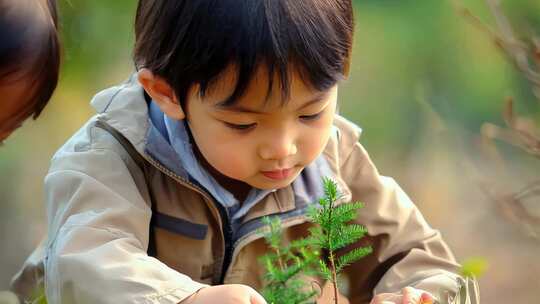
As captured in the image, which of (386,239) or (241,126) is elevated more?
(241,126)

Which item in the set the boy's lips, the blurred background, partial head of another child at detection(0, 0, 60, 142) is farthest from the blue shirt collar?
the blurred background

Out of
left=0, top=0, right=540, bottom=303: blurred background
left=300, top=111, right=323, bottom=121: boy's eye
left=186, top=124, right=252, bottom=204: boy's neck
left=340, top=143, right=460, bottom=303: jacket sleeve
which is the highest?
left=300, top=111, right=323, bottom=121: boy's eye

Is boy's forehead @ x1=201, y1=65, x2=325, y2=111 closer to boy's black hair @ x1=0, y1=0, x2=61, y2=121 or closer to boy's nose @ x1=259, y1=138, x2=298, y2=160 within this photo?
boy's nose @ x1=259, y1=138, x2=298, y2=160

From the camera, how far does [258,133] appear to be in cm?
185

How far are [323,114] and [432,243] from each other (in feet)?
1.41

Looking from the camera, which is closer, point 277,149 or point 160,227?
point 277,149

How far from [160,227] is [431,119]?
189 cm

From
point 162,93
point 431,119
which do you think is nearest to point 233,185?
point 162,93

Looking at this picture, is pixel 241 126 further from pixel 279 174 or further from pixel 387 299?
pixel 387 299

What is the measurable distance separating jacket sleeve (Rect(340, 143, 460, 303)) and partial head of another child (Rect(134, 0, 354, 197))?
0.84 feet

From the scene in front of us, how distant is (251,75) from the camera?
1.79 metres

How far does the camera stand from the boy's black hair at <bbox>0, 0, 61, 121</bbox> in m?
1.66

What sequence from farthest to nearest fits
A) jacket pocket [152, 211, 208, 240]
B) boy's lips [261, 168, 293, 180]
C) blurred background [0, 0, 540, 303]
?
blurred background [0, 0, 540, 303], jacket pocket [152, 211, 208, 240], boy's lips [261, 168, 293, 180]

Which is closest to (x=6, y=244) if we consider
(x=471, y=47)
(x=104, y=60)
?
(x=104, y=60)
